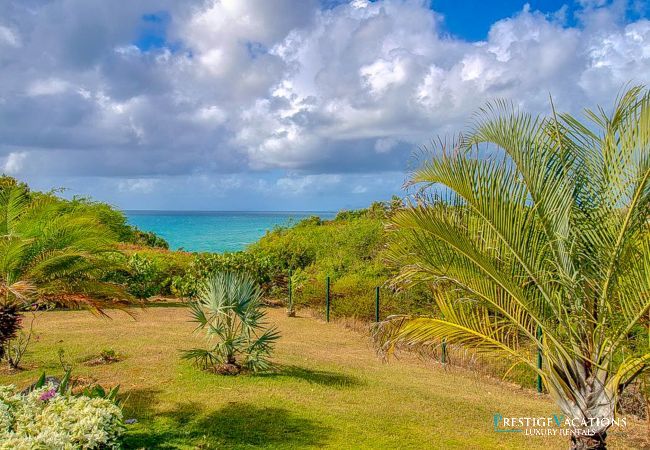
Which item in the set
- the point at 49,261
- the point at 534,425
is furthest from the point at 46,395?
the point at 534,425

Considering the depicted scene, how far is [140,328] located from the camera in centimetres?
1237

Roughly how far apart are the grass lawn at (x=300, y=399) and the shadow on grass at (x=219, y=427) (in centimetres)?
1

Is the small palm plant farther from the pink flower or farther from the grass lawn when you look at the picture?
the pink flower

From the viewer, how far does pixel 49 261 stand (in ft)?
21.2

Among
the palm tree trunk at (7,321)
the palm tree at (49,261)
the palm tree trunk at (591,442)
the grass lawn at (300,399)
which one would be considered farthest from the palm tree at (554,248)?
the palm tree trunk at (7,321)

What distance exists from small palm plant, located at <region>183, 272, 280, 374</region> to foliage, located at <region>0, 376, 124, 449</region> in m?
3.32

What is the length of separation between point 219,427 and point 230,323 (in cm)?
214

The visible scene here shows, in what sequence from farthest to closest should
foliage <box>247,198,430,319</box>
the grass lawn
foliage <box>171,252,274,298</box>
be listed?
1. foliage <box>171,252,274,298</box>
2. foliage <box>247,198,430,319</box>
3. the grass lawn

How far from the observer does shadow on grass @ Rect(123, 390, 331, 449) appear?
5.51 meters

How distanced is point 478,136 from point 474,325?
191cm

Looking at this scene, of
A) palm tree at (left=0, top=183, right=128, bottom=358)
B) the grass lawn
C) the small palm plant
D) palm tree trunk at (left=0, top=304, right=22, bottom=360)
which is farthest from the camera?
the small palm plant

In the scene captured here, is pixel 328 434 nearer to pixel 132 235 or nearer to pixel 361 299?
pixel 361 299

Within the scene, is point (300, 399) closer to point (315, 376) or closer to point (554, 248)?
point (315, 376)

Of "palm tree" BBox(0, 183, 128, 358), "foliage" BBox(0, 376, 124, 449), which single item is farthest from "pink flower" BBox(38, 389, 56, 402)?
"palm tree" BBox(0, 183, 128, 358)
